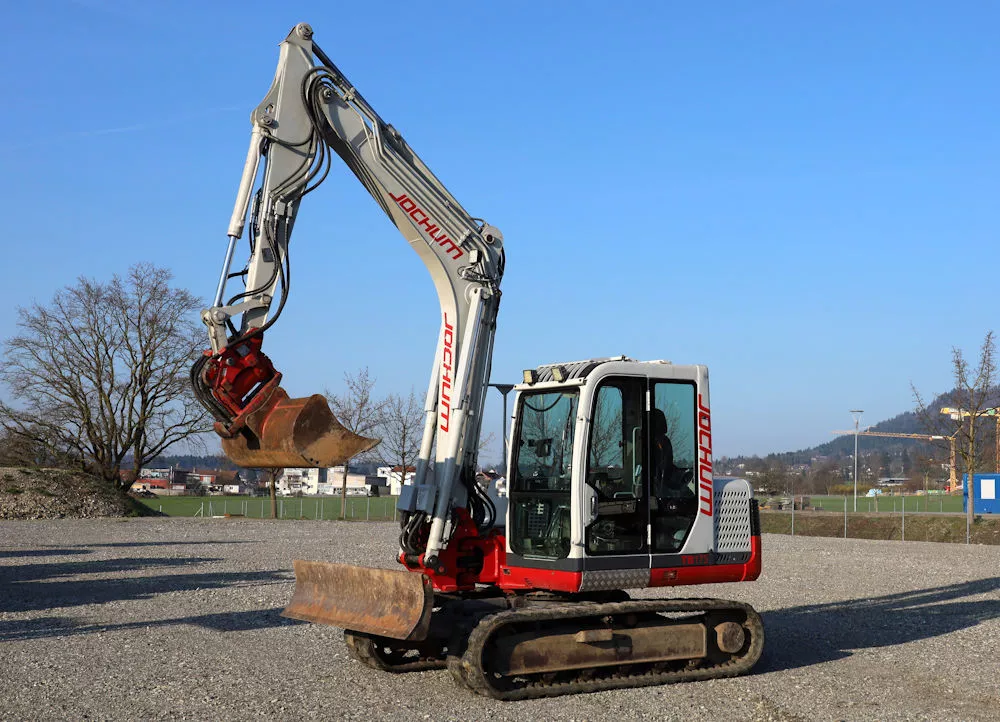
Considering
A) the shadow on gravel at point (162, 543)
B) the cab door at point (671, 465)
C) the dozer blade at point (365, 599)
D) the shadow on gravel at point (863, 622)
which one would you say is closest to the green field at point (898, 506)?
the shadow on gravel at point (162, 543)

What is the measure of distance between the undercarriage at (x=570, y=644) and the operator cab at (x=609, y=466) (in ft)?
1.46

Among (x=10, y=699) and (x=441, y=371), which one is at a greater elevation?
(x=441, y=371)

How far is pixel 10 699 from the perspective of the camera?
25.2 feet

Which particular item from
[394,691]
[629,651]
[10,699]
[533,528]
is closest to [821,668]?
[629,651]

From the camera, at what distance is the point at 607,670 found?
863 cm

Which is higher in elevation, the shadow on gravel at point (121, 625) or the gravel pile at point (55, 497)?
the gravel pile at point (55, 497)

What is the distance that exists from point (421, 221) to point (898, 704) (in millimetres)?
5525

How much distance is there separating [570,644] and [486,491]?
1.63m

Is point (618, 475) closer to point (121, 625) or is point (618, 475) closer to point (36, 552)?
point (121, 625)

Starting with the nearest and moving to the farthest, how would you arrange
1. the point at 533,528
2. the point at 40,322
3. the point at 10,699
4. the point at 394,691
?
the point at 10,699
the point at 394,691
the point at 533,528
the point at 40,322

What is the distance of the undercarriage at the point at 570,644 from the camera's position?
8.08 meters

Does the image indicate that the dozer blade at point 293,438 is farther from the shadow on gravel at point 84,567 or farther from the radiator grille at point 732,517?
the shadow on gravel at point 84,567

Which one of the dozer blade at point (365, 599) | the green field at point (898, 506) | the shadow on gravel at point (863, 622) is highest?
the green field at point (898, 506)

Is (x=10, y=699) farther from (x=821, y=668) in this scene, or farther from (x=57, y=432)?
(x=57, y=432)
